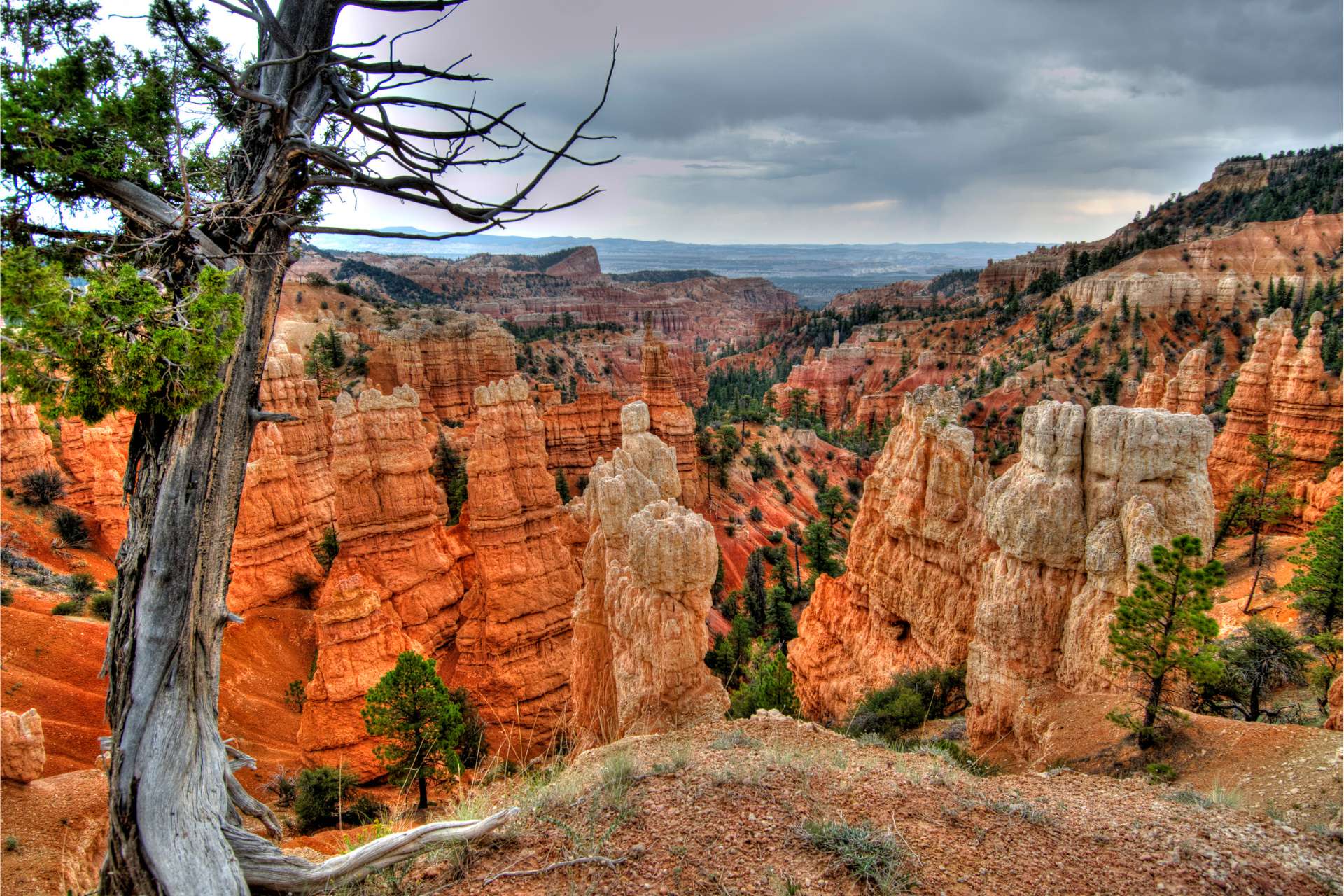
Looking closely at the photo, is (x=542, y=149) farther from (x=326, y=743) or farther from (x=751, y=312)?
(x=751, y=312)

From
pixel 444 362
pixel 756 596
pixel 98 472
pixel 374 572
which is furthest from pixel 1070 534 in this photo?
pixel 444 362

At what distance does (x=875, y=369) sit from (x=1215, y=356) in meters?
35.6

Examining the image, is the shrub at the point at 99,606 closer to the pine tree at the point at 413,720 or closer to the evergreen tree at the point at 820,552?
the pine tree at the point at 413,720

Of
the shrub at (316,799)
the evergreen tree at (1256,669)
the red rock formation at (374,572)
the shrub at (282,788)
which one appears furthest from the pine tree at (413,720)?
the evergreen tree at (1256,669)

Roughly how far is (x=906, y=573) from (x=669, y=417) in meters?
21.5

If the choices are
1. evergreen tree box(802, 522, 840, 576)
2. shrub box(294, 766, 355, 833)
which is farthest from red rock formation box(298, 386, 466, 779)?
evergreen tree box(802, 522, 840, 576)

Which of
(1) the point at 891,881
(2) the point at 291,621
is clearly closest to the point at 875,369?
(2) the point at 291,621

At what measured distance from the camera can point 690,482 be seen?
36.8m

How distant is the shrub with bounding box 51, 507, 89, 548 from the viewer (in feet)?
77.9

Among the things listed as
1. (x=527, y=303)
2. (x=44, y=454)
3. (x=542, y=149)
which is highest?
(x=527, y=303)

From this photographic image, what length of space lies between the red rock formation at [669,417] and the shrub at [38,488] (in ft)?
87.2

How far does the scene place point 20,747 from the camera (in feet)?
34.0

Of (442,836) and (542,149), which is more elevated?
(542,149)

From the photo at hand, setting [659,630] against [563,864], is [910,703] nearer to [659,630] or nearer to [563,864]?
[659,630]
